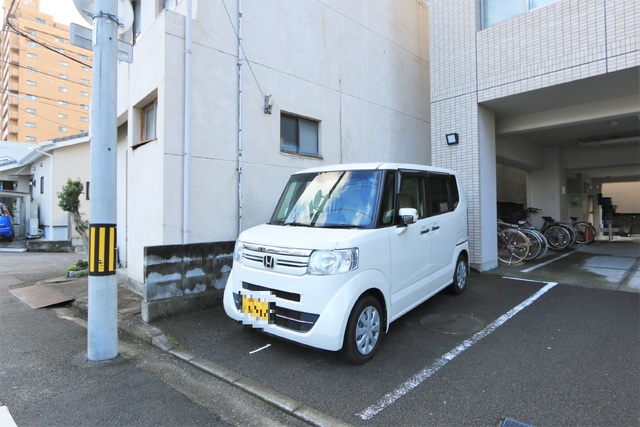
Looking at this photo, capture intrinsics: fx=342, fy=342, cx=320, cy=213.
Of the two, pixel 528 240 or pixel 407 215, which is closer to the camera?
pixel 407 215

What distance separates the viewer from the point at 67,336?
4082 mm

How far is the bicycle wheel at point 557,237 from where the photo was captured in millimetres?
9422

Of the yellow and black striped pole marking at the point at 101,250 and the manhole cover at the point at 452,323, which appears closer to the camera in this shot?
the yellow and black striped pole marking at the point at 101,250

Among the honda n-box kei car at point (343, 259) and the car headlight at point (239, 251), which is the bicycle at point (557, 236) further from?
the car headlight at point (239, 251)

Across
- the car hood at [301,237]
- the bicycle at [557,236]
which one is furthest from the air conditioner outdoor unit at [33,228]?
the bicycle at [557,236]

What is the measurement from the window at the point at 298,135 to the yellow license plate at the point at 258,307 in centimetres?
380

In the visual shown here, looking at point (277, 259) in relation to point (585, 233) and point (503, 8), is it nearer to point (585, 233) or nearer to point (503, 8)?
point (503, 8)

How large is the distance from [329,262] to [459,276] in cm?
315

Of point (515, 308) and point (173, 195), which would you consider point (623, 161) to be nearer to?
point (515, 308)

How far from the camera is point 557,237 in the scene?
954cm

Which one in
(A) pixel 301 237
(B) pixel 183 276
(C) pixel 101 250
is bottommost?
(B) pixel 183 276

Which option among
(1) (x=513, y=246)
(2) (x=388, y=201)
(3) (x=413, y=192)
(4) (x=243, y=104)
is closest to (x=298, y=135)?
(4) (x=243, y=104)

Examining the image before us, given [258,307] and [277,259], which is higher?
[277,259]

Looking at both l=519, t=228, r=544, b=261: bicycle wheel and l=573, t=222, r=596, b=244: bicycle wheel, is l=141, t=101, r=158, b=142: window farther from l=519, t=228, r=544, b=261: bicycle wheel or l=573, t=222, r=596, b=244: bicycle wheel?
l=573, t=222, r=596, b=244: bicycle wheel
